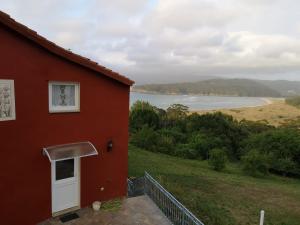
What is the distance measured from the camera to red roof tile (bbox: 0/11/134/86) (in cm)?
755

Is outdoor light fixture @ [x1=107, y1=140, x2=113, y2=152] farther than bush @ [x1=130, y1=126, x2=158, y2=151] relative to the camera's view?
No

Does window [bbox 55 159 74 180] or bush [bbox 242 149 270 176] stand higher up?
window [bbox 55 159 74 180]

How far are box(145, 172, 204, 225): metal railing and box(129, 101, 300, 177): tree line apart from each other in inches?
637

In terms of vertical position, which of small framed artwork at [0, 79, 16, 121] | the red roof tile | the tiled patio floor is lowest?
the tiled patio floor

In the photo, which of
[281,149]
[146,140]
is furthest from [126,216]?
[281,149]

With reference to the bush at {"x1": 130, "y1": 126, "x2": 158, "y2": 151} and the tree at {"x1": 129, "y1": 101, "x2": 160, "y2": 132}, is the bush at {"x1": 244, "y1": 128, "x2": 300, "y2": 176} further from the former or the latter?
the tree at {"x1": 129, "y1": 101, "x2": 160, "y2": 132}

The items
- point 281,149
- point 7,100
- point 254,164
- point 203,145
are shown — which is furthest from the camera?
point 203,145

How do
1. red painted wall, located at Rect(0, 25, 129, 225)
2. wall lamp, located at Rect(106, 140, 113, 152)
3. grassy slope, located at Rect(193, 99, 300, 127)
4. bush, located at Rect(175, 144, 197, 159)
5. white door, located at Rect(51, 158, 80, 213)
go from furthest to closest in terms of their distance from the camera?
grassy slope, located at Rect(193, 99, 300, 127) → bush, located at Rect(175, 144, 197, 159) → wall lamp, located at Rect(106, 140, 113, 152) → white door, located at Rect(51, 158, 80, 213) → red painted wall, located at Rect(0, 25, 129, 225)

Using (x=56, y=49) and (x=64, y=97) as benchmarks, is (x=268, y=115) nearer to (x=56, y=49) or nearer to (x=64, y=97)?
(x=64, y=97)

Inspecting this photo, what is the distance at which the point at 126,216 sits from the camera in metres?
9.78

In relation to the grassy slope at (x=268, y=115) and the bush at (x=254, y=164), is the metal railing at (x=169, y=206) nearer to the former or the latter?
the bush at (x=254, y=164)

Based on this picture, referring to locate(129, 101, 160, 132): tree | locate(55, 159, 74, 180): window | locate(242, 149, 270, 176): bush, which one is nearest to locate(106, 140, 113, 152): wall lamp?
locate(55, 159, 74, 180): window

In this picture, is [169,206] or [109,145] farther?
[109,145]

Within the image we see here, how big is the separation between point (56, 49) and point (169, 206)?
7097 mm
